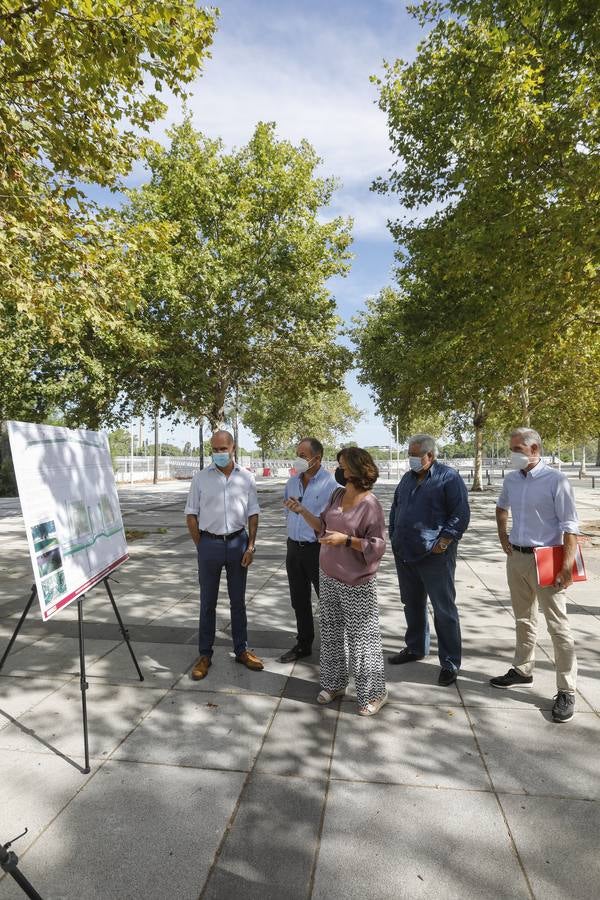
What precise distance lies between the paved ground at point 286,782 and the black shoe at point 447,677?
0.08 meters

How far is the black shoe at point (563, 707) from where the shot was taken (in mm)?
3533

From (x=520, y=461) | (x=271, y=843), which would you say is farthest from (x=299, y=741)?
(x=520, y=461)

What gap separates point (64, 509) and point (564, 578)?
3.47 metres

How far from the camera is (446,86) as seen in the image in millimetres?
9820

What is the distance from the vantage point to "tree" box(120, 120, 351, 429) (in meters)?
15.2

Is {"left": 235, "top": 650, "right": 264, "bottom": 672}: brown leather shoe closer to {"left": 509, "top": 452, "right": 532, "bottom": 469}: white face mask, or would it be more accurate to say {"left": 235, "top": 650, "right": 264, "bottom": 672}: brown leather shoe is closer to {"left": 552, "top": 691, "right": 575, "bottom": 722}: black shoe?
{"left": 552, "top": 691, "right": 575, "bottom": 722}: black shoe

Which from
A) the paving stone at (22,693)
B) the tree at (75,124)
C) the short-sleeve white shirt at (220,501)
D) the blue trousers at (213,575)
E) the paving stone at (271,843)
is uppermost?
the tree at (75,124)

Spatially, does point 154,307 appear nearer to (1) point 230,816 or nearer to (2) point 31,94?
(2) point 31,94

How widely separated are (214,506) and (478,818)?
2786mm

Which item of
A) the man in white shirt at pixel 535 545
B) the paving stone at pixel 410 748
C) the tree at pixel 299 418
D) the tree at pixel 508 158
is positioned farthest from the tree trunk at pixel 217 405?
the tree at pixel 299 418

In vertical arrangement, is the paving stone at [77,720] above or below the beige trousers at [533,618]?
below

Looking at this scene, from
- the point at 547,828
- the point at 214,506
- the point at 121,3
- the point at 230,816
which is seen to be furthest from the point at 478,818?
the point at 121,3

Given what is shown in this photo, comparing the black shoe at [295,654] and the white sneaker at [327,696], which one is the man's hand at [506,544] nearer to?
the white sneaker at [327,696]

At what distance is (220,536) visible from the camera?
4.40 meters
